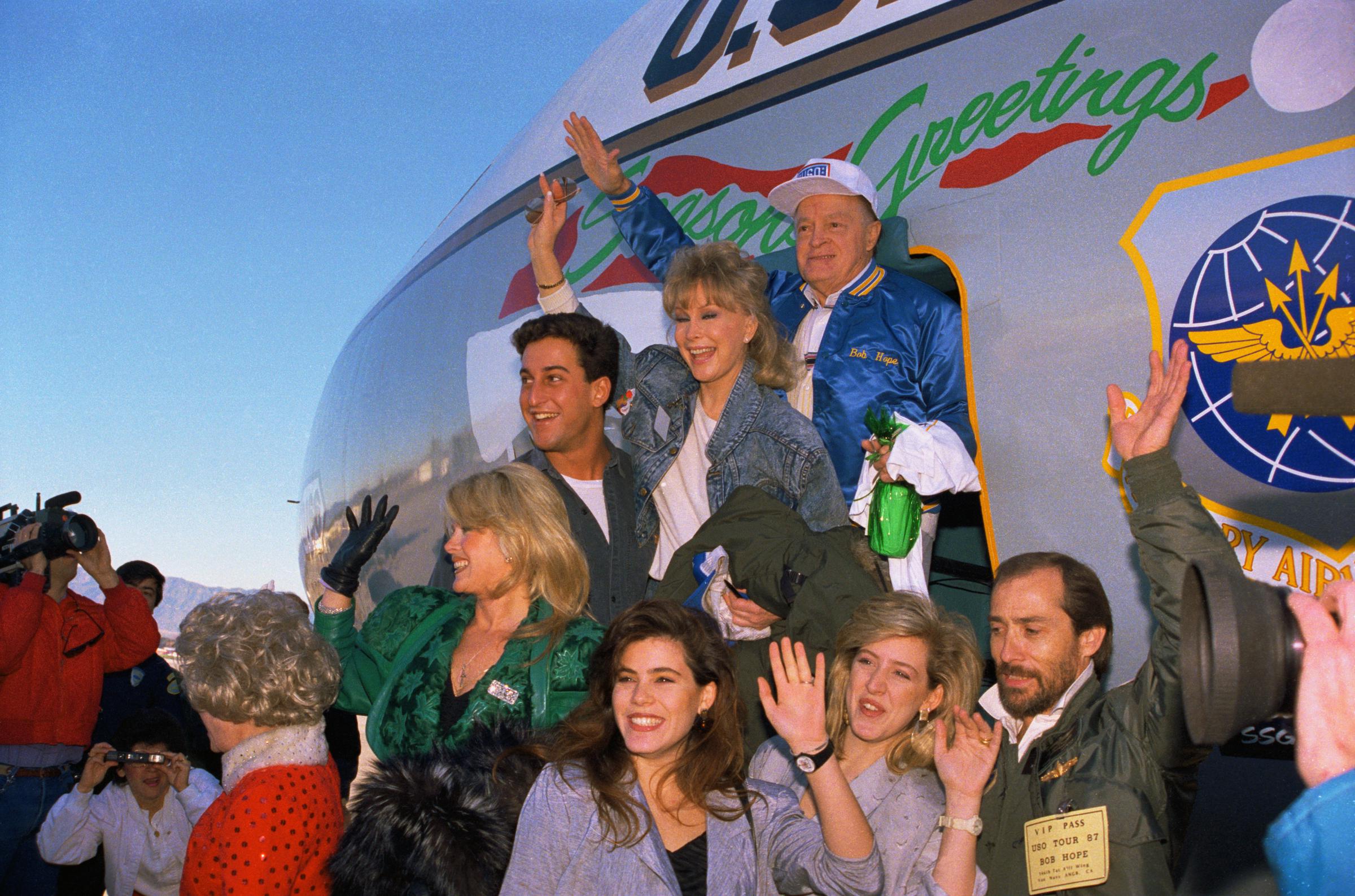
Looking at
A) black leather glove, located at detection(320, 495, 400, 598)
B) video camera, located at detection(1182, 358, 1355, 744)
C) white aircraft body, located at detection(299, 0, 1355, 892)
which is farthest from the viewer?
black leather glove, located at detection(320, 495, 400, 598)

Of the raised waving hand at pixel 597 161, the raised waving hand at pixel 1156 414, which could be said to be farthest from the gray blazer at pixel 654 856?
the raised waving hand at pixel 597 161

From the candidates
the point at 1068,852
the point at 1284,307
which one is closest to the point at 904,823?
the point at 1068,852

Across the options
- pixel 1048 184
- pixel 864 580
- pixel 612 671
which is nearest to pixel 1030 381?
pixel 1048 184

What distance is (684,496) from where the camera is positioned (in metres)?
4.73

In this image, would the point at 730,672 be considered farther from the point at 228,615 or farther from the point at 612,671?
the point at 228,615

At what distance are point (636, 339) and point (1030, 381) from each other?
259 cm

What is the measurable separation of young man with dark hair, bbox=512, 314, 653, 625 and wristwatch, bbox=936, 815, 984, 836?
70.5 inches

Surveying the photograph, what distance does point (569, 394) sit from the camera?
500cm

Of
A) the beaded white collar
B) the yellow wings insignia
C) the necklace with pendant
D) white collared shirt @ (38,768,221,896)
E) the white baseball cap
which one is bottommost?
white collared shirt @ (38,768,221,896)

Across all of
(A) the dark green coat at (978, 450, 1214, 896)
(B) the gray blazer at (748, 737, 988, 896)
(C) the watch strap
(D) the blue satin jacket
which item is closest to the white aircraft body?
(D) the blue satin jacket

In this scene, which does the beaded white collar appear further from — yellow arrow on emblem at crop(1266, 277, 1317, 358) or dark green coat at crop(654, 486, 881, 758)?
yellow arrow on emblem at crop(1266, 277, 1317, 358)

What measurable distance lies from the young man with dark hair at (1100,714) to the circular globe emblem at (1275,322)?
0.63 meters

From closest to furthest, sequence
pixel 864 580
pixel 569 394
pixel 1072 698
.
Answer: pixel 1072 698
pixel 864 580
pixel 569 394

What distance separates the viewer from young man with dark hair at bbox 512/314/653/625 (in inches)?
189
